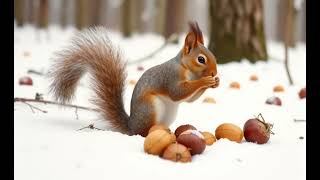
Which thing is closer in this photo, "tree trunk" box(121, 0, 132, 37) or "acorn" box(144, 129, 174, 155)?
"acorn" box(144, 129, 174, 155)

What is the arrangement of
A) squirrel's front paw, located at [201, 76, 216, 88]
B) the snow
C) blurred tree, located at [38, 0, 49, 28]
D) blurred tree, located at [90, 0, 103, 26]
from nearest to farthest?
the snow
squirrel's front paw, located at [201, 76, 216, 88]
blurred tree, located at [38, 0, 49, 28]
blurred tree, located at [90, 0, 103, 26]

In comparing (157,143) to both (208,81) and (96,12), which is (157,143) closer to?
(208,81)

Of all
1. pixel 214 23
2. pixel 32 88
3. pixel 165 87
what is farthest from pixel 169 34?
pixel 165 87

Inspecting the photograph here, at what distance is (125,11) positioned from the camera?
13758 mm

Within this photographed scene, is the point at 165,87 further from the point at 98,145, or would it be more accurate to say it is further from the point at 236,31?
the point at 236,31

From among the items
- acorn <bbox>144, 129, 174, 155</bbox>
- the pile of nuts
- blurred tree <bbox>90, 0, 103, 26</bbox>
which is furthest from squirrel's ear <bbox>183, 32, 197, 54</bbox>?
blurred tree <bbox>90, 0, 103, 26</bbox>

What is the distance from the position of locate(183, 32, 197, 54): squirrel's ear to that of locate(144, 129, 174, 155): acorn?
608 millimetres

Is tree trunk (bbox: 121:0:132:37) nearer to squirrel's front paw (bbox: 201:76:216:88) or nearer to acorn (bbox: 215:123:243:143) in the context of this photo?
acorn (bbox: 215:123:243:143)

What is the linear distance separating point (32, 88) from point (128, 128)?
2.04 meters

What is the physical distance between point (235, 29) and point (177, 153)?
4975 mm

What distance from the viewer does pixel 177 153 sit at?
2.34 meters

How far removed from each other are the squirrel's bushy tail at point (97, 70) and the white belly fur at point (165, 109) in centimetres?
31

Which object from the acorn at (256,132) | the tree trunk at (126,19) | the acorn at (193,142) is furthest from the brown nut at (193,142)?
the tree trunk at (126,19)

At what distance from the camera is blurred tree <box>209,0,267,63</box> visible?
704cm
